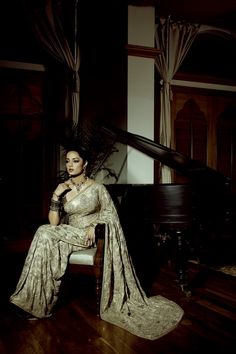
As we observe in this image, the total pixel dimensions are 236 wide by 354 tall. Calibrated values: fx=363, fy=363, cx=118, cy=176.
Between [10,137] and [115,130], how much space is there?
181cm

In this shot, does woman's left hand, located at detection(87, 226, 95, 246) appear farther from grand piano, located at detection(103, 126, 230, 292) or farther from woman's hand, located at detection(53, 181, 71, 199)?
grand piano, located at detection(103, 126, 230, 292)

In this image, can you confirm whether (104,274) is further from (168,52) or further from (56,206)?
(168,52)

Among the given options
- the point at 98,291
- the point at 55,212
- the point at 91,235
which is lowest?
the point at 98,291

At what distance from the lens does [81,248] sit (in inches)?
108

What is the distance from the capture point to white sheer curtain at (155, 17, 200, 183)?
16.9 ft

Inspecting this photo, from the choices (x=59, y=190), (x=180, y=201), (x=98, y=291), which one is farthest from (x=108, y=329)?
(x=180, y=201)

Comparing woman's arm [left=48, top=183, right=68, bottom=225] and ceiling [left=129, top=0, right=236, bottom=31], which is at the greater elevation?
ceiling [left=129, top=0, right=236, bottom=31]

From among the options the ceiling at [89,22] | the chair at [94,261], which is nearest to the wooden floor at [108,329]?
the chair at [94,261]

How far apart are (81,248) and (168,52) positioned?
3675mm

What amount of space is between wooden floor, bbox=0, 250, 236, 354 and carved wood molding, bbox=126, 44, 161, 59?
9.35 ft

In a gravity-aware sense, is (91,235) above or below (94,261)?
above

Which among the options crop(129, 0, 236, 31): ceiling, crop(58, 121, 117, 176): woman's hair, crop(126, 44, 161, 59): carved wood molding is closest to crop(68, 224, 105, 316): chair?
crop(58, 121, 117, 176): woman's hair

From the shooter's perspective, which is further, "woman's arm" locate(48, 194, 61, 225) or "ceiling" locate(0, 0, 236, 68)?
"ceiling" locate(0, 0, 236, 68)

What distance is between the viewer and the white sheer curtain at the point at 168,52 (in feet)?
16.9
